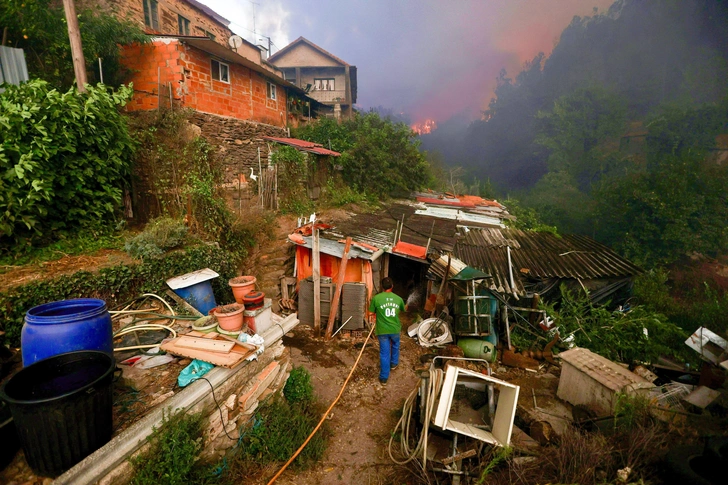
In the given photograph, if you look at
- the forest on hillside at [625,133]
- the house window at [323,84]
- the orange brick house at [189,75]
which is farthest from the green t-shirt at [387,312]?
the house window at [323,84]

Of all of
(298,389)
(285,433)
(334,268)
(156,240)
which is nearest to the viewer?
(285,433)

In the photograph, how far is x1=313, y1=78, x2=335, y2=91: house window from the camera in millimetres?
30547

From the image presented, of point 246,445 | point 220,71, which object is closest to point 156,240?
point 246,445

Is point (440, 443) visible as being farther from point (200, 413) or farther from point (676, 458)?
point (200, 413)

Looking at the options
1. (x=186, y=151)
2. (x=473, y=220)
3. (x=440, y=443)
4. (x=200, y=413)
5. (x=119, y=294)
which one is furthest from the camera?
(x=473, y=220)

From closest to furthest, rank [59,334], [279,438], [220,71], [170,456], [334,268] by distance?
[170,456] → [59,334] → [279,438] → [334,268] → [220,71]

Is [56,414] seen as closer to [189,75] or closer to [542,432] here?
[542,432]

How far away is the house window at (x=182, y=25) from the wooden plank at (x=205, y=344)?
66.2 feet

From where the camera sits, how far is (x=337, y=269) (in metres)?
8.96

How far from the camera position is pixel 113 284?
548cm

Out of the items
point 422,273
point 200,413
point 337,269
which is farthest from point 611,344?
point 200,413

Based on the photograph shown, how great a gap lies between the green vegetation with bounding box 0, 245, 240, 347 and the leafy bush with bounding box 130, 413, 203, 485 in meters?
3.41

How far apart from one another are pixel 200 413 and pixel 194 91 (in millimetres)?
12819

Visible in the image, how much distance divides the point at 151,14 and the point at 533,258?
20232mm
